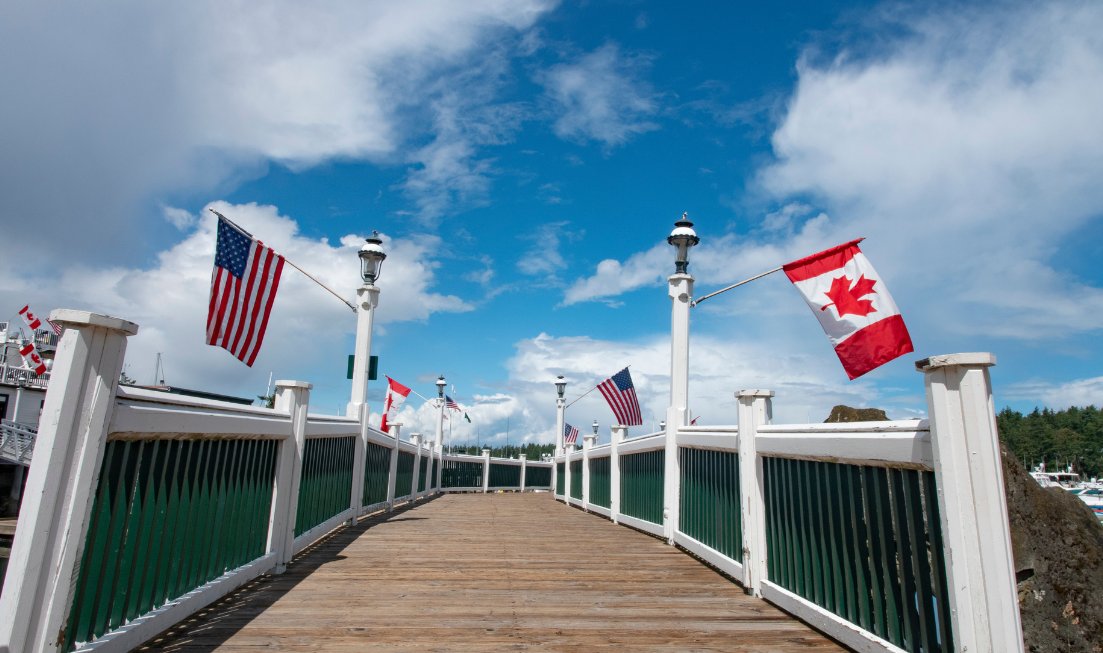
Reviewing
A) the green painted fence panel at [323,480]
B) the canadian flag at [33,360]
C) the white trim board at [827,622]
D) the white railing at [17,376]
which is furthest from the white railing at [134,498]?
the white railing at [17,376]

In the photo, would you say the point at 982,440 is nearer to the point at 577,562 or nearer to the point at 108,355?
the point at 108,355

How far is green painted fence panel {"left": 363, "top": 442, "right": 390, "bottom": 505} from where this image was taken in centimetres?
1045

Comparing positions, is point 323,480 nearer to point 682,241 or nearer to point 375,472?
point 375,472

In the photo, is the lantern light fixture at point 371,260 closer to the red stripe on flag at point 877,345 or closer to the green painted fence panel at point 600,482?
the green painted fence panel at point 600,482

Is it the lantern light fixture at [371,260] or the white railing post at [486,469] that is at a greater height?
the lantern light fixture at [371,260]

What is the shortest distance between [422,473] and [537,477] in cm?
1049

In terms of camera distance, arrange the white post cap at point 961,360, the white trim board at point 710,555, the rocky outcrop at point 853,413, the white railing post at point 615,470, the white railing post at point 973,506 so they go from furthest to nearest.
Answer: the rocky outcrop at point 853,413 → the white railing post at point 615,470 → the white trim board at point 710,555 → the white post cap at point 961,360 → the white railing post at point 973,506

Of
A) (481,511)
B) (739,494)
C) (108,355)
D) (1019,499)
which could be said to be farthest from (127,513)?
(1019,499)

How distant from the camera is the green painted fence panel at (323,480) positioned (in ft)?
20.9

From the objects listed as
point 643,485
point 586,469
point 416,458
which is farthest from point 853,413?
point 643,485

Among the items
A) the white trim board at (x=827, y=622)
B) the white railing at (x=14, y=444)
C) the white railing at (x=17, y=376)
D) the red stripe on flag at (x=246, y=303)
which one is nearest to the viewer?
the white trim board at (x=827, y=622)

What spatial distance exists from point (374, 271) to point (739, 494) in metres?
7.61

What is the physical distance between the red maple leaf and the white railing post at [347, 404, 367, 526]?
7.05 metres

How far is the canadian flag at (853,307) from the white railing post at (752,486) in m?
1.35
